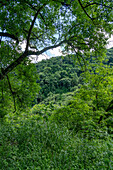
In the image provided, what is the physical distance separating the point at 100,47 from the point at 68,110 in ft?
12.1

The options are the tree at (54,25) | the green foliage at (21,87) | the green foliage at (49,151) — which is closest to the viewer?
the green foliage at (49,151)

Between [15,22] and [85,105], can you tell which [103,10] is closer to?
[15,22]

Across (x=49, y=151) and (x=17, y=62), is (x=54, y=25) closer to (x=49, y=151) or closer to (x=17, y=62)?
(x=17, y=62)

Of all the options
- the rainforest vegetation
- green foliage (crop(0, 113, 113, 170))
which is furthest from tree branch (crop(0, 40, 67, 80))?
green foliage (crop(0, 113, 113, 170))

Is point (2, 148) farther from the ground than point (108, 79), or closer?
closer

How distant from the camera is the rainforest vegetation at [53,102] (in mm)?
2920

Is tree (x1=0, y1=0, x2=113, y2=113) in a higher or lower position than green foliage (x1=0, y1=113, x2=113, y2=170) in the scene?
higher

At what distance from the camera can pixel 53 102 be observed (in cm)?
696

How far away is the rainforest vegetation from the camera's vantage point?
2.92m

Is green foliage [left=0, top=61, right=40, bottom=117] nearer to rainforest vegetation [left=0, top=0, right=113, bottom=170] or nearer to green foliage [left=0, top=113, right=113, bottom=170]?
rainforest vegetation [left=0, top=0, right=113, bottom=170]

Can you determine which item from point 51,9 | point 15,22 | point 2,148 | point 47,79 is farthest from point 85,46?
point 47,79

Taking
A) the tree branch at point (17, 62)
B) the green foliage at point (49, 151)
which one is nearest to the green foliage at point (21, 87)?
the tree branch at point (17, 62)

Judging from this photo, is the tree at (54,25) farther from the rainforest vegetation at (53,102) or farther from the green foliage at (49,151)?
the green foliage at (49,151)

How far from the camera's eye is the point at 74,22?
18.4ft
